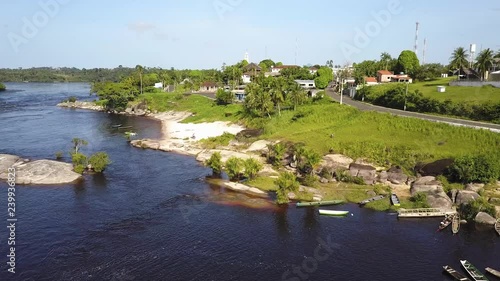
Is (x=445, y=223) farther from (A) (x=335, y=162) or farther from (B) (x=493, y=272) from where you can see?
(A) (x=335, y=162)

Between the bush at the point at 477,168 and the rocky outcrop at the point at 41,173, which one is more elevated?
the bush at the point at 477,168

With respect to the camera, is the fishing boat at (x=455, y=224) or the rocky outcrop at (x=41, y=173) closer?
the fishing boat at (x=455, y=224)

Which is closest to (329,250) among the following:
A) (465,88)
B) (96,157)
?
(96,157)

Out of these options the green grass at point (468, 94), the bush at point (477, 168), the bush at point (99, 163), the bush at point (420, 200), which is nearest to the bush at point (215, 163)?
the bush at point (99, 163)

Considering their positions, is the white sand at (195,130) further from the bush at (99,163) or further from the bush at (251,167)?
the bush at (251,167)

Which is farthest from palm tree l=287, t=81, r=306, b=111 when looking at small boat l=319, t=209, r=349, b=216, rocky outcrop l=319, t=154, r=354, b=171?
small boat l=319, t=209, r=349, b=216

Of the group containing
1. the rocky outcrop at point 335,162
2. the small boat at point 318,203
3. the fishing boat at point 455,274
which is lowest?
the fishing boat at point 455,274

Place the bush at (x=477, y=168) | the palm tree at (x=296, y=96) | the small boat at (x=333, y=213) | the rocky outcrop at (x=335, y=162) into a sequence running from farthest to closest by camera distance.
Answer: the palm tree at (x=296, y=96) < the rocky outcrop at (x=335, y=162) < the bush at (x=477, y=168) < the small boat at (x=333, y=213)
